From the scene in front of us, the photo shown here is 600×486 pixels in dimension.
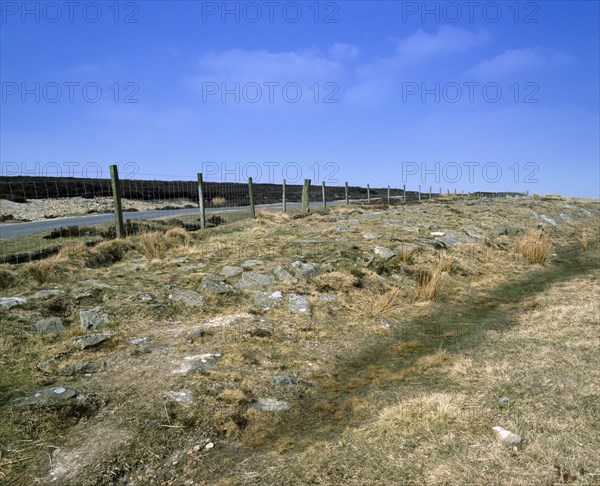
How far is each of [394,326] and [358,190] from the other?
141 feet

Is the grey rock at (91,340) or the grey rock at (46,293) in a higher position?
the grey rock at (46,293)

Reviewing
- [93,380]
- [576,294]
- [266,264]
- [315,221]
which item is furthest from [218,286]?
[315,221]

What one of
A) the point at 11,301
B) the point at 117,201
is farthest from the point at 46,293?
the point at 117,201

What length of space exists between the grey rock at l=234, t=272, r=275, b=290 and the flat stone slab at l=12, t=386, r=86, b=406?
3.04 m

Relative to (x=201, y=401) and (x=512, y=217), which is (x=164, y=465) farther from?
(x=512, y=217)

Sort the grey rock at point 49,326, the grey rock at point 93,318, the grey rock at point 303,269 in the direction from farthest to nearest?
the grey rock at point 303,269
the grey rock at point 93,318
the grey rock at point 49,326

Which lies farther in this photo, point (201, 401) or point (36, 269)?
point (36, 269)

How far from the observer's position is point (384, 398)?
12.1 feet

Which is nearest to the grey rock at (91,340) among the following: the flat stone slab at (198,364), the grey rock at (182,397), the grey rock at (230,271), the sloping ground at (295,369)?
the sloping ground at (295,369)

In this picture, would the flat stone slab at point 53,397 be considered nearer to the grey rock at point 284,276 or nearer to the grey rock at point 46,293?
the grey rock at point 46,293

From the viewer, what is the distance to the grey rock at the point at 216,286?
6212 millimetres

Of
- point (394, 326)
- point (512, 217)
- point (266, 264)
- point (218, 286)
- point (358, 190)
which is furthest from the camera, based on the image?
point (358, 190)

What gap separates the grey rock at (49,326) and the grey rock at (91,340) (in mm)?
378

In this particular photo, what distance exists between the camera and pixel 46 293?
566cm
